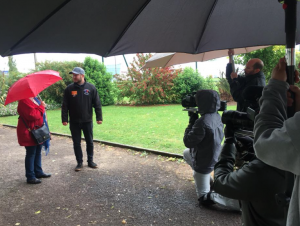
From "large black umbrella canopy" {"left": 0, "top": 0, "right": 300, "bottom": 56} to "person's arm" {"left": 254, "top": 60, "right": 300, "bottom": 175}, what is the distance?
5.37 feet

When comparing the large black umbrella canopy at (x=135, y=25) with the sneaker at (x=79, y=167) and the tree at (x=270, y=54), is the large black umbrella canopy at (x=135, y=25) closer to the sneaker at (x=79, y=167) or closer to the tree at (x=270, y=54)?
the sneaker at (x=79, y=167)

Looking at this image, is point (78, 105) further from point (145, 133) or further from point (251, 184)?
point (251, 184)

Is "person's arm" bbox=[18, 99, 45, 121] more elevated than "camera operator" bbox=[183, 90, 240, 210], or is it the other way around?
"person's arm" bbox=[18, 99, 45, 121]

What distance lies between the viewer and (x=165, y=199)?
3830 millimetres

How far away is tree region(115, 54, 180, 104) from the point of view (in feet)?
56.4

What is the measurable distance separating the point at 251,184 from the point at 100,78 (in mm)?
17582

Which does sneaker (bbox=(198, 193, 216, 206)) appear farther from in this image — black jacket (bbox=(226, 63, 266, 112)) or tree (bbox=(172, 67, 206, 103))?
tree (bbox=(172, 67, 206, 103))

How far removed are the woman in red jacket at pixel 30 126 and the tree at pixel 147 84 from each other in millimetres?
12552

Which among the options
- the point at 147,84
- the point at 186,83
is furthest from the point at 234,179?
the point at 186,83

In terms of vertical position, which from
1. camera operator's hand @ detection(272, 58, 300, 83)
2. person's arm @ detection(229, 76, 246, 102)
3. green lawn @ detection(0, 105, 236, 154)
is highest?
camera operator's hand @ detection(272, 58, 300, 83)

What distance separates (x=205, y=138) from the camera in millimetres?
3307

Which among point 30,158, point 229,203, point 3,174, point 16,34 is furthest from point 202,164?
point 3,174

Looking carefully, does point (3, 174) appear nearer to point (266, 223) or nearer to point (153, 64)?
point (153, 64)

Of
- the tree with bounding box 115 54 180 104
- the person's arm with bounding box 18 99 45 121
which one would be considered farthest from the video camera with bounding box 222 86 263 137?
the tree with bounding box 115 54 180 104
